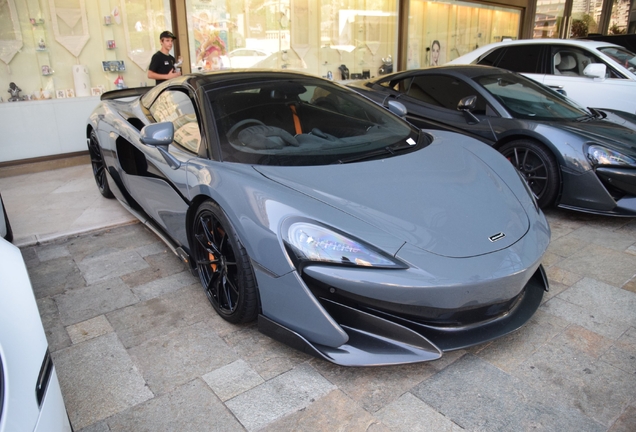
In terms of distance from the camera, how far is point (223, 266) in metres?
2.58

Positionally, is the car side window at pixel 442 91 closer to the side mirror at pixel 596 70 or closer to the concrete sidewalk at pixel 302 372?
the concrete sidewalk at pixel 302 372

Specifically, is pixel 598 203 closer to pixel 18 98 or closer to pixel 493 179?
pixel 493 179

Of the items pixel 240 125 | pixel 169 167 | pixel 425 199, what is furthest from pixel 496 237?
pixel 169 167

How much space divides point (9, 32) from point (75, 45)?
69 cm

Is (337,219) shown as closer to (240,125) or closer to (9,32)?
(240,125)

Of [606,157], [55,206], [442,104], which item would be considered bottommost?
[55,206]

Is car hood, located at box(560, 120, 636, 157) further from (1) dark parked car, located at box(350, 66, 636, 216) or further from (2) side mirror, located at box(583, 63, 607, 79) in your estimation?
(2) side mirror, located at box(583, 63, 607, 79)

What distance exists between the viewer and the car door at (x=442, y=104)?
459cm

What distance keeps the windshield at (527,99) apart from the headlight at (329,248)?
297 cm

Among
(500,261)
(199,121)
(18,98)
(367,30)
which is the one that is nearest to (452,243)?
(500,261)

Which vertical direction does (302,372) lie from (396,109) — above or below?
below

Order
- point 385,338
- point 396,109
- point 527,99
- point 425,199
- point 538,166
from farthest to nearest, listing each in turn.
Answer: point 527,99
point 538,166
point 396,109
point 425,199
point 385,338

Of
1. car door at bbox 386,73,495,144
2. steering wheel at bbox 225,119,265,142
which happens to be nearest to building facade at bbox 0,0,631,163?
car door at bbox 386,73,495,144

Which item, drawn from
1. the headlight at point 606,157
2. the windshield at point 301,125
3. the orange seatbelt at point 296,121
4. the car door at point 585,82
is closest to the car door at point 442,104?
the headlight at point 606,157
